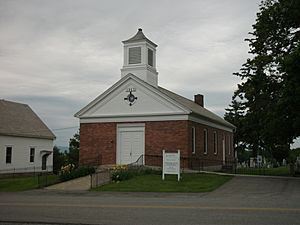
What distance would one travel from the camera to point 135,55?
33.8 m

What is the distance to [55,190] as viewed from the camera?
2383 centimetres

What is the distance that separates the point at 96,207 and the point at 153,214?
2.72 meters

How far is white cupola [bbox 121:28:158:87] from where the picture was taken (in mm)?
33375

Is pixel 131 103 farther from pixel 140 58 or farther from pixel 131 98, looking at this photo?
pixel 140 58

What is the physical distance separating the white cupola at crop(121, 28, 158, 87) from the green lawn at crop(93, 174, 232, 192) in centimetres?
950

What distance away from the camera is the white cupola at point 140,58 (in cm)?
3338

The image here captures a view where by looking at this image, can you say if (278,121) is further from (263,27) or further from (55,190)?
(55,190)

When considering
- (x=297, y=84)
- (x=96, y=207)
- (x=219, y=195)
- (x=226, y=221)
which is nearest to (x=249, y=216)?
(x=226, y=221)

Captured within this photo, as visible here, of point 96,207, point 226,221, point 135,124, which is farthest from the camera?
point 135,124

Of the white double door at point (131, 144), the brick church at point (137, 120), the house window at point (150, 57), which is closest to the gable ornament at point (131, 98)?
the brick church at point (137, 120)

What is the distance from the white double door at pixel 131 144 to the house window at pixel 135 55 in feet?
16.2

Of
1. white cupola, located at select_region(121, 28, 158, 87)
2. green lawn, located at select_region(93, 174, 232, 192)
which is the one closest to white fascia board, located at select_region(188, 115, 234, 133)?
white cupola, located at select_region(121, 28, 158, 87)

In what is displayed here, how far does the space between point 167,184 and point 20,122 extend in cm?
2679

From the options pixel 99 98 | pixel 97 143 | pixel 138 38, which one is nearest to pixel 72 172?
pixel 97 143
